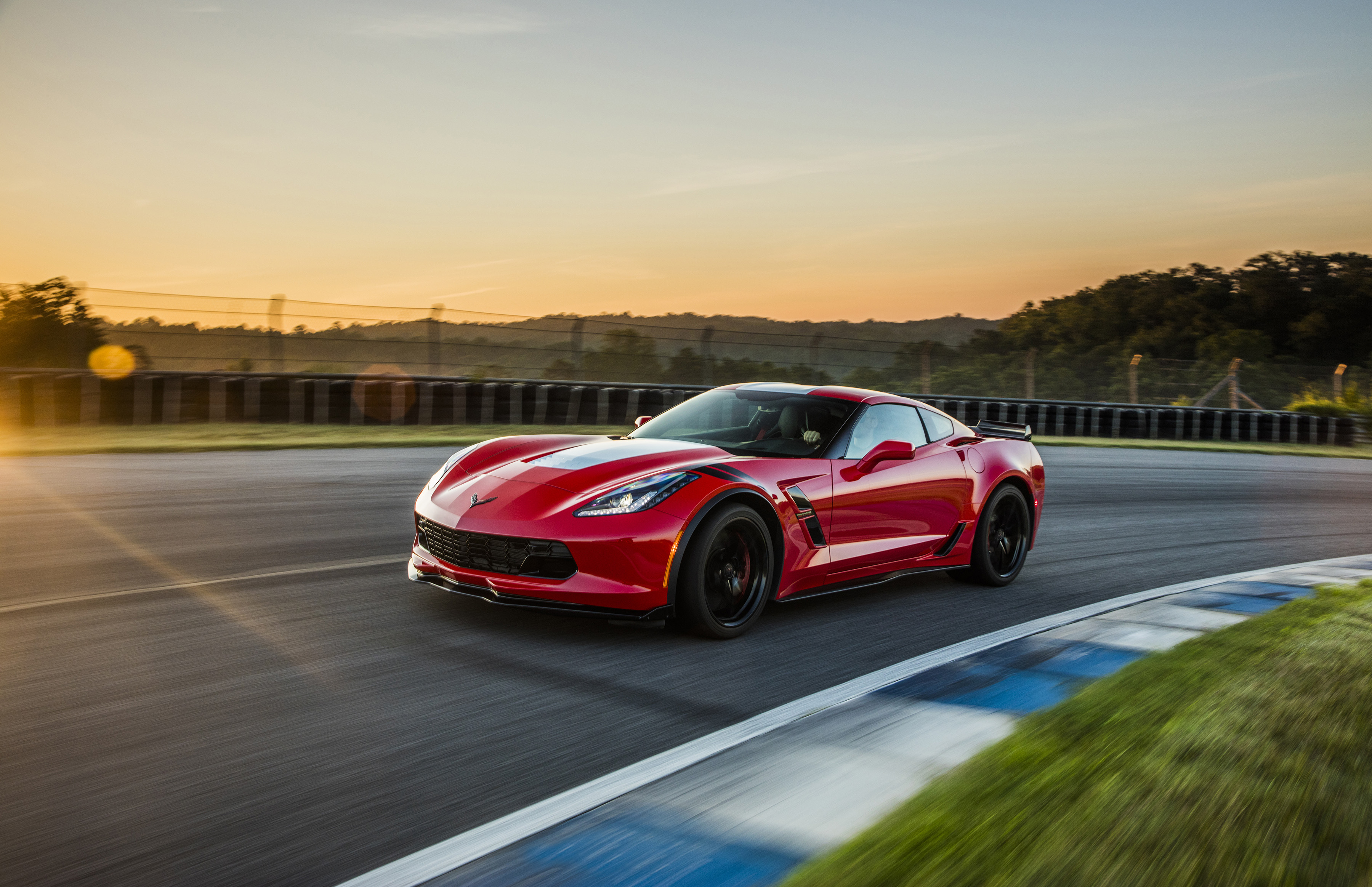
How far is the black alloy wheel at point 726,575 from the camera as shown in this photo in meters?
4.91

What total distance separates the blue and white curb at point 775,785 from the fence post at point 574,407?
13838 mm

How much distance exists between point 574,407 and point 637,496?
1386cm

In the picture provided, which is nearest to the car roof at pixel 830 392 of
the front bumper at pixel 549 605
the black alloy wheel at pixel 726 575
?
the black alloy wheel at pixel 726 575

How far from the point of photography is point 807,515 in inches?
214

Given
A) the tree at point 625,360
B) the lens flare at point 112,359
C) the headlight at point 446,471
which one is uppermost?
the tree at point 625,360

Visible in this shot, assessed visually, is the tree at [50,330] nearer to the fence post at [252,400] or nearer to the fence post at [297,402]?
the fence post at [252,400]

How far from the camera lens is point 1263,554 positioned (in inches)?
346

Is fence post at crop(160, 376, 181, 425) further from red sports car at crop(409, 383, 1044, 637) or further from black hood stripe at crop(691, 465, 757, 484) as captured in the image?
black hood stripe at crop(691, 465, 757, 484)

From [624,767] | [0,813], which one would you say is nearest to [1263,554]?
[624,767]

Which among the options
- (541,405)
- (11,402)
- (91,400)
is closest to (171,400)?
(91,400)

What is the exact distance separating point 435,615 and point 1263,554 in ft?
22.9

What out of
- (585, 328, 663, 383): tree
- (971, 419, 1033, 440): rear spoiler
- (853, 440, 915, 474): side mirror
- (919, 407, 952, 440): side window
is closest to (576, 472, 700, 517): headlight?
(853, 440, 915, 474): side mirror

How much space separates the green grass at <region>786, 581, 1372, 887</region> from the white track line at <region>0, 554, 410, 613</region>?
4.21 meters

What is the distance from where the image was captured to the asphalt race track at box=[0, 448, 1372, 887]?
2848 millimetres
